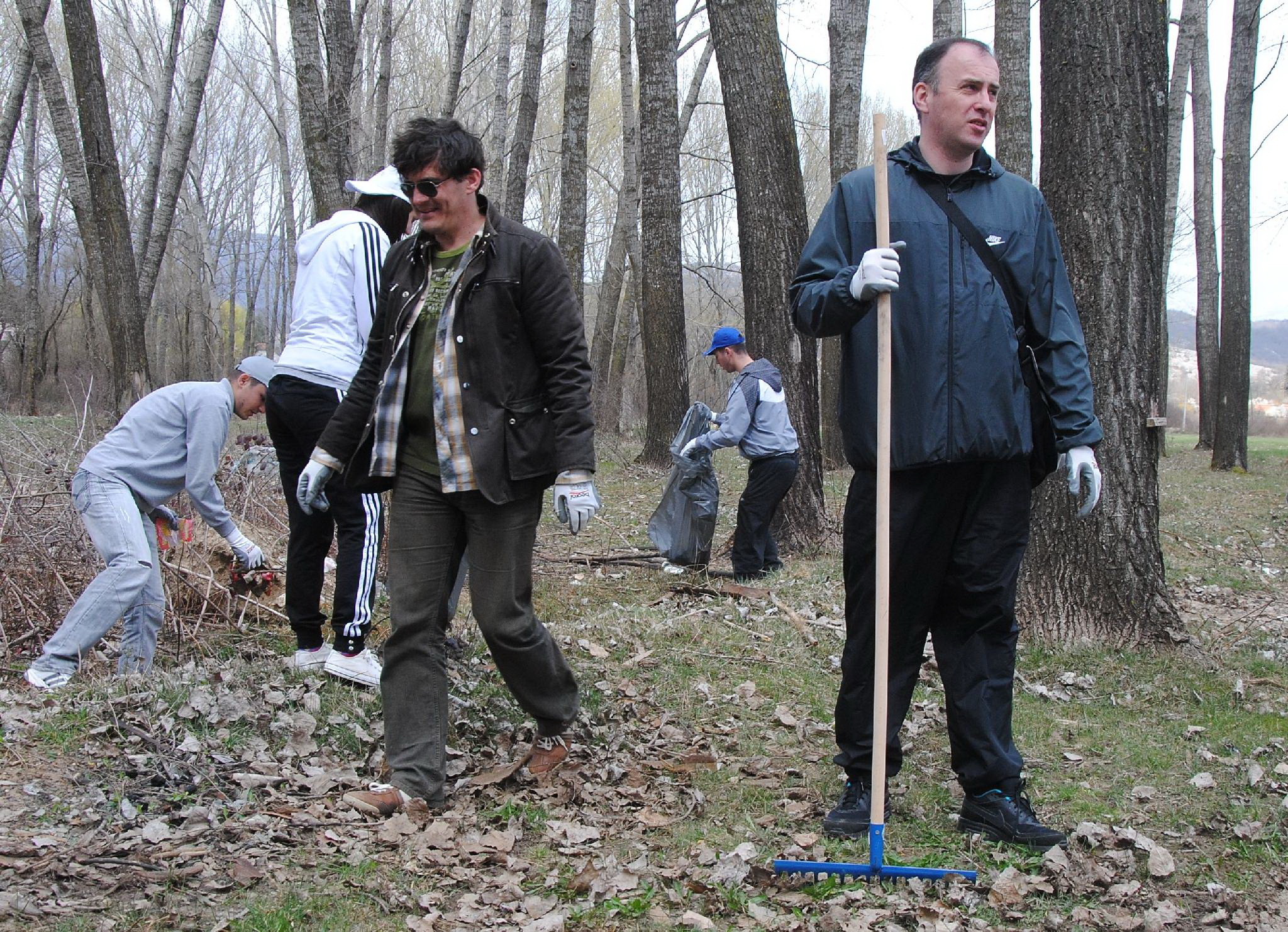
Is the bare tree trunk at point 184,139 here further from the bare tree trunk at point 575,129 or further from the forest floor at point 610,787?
the forest floor at point 610,787

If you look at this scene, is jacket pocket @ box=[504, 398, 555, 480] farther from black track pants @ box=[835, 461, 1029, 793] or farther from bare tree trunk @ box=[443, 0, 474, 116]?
bare tree trunk @ box=[443, 0, 474, 116]

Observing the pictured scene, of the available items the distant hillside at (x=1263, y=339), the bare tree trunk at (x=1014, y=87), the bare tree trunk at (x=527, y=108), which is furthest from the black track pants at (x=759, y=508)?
the distant hillside at (x=1263, y=339)

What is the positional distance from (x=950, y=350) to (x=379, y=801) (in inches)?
92.5

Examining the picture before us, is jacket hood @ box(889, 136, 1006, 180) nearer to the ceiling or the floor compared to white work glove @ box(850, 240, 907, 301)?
nearer to the ceiling

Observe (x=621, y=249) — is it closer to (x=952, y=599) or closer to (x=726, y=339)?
(x=726, y=339)

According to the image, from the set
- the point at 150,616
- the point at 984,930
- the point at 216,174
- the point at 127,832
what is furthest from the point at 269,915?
the point at 216,174

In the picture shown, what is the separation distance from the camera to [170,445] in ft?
17.3

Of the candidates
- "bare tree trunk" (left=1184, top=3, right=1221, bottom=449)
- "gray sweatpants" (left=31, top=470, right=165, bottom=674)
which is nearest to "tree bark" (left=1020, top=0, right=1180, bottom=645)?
"gray sweatpants" (left=31, top=470, right=165, bottom=674)

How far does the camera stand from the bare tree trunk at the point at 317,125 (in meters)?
7.89

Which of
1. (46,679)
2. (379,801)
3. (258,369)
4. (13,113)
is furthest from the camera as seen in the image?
(13,113)

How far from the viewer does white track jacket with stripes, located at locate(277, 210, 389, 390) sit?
5039 mm

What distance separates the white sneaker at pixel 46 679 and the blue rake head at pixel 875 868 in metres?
3.40

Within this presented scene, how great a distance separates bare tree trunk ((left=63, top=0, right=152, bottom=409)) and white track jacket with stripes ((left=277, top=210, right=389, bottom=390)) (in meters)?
5.87

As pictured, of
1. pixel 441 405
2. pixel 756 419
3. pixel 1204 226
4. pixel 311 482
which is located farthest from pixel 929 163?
pixel 1204 226
